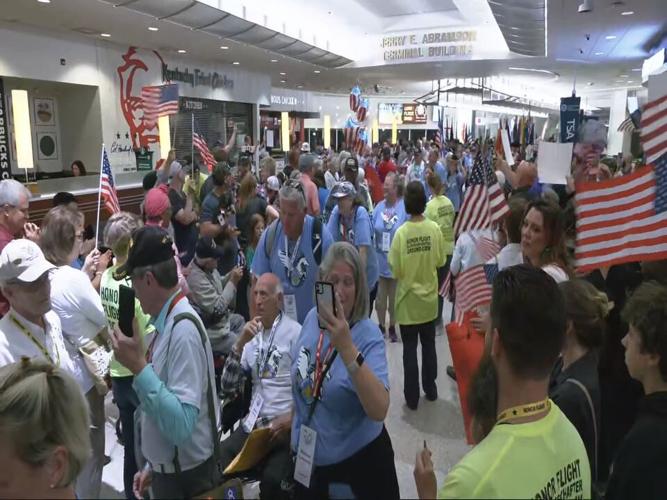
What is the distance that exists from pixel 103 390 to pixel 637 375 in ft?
8.79

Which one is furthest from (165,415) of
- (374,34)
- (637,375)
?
(374,34)

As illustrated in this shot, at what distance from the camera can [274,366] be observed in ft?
9.53

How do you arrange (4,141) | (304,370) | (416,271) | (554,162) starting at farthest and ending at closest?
(4,141) < (554,162) < (416,271) < (304,370)

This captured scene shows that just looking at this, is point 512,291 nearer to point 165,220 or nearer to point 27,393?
point 27,393

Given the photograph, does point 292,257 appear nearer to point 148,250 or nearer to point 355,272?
point 355,272

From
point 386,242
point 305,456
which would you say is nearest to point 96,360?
point 305,456

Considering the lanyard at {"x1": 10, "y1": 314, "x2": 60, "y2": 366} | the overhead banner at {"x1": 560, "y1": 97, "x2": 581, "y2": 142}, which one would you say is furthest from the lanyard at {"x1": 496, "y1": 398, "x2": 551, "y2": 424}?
the overhead banner at {"x1": 560, "y1": 97, "x2": 581, "y2": 142}

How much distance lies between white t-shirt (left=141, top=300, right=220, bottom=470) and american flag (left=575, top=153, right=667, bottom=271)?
1.89 m

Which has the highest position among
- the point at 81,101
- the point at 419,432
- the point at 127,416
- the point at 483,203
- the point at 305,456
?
the point at 81,101

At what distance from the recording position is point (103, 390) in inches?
122

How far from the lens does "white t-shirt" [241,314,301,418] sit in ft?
9.37

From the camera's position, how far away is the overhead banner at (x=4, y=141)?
9.51 metres

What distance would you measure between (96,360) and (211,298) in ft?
3.52

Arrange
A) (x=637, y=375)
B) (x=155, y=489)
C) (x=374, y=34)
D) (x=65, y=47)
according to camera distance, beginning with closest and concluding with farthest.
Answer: (x=155, y=489) → (x=637, y=375) → (x=65, y=47) → (x=374, y=34)
